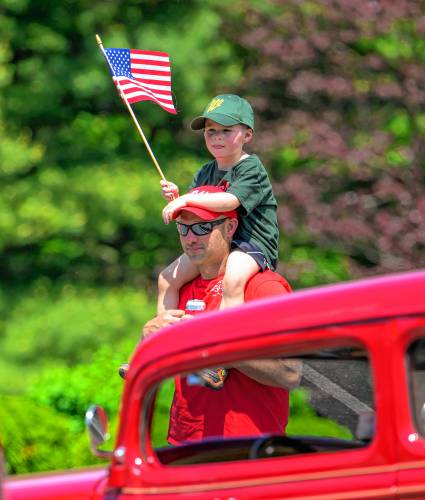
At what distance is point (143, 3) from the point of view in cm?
1503

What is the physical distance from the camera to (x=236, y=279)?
14.8 ft

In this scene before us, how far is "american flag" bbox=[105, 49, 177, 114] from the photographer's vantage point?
585cm

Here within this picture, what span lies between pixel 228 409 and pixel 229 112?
1.42 m

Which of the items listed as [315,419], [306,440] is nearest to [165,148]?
[315,419]

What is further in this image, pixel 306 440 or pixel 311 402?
pixel 311 402

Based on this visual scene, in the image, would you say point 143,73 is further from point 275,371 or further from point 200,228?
point 275,371

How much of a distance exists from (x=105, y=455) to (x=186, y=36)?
36.6 feet

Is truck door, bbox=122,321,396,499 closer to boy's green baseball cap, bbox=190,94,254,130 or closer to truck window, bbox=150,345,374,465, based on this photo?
truck window, bbox=150,345,374,465

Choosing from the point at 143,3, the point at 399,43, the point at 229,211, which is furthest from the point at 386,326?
the point at 143,3

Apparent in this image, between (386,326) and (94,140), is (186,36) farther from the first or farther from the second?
(386,326)

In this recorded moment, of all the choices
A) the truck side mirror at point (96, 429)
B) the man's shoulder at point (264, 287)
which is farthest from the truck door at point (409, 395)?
the man's shoulder at point (264, 287)

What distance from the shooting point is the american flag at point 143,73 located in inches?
230

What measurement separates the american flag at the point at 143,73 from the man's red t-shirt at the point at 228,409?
2.01 meters

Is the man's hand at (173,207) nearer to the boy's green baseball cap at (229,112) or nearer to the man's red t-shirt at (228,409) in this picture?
the boy's green baseball cap at (229,112)
